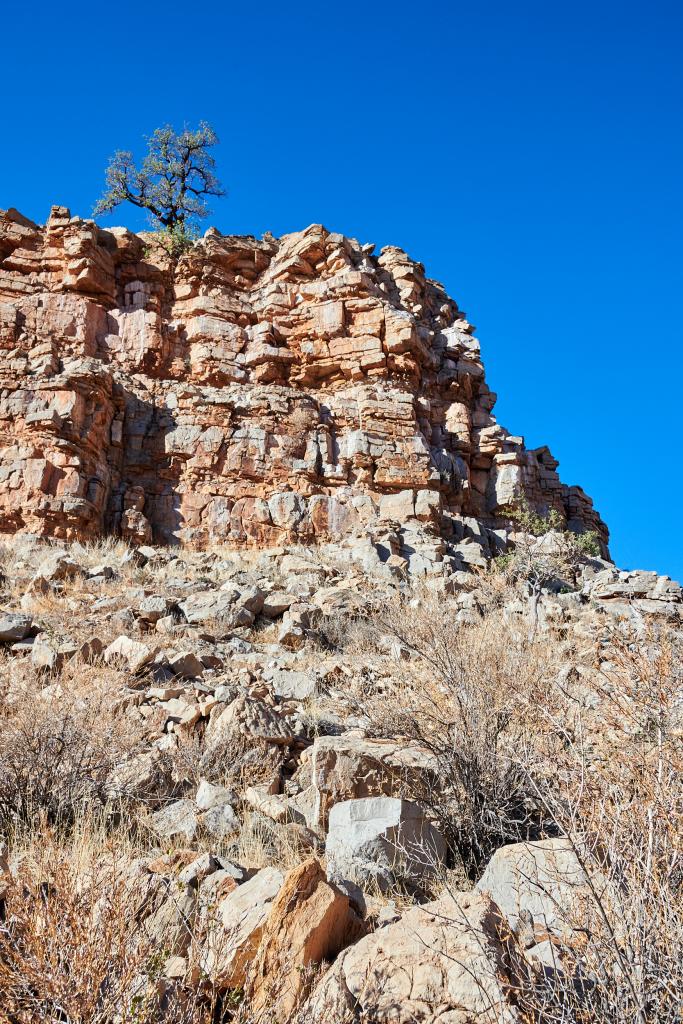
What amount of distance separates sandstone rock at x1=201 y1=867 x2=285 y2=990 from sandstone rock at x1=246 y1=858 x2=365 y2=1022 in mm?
52

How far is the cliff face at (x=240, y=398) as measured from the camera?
46.5 ft

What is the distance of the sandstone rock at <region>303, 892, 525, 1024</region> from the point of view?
6.30 feet

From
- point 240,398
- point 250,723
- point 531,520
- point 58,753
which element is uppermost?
point 240,398

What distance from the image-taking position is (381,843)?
3135 mm

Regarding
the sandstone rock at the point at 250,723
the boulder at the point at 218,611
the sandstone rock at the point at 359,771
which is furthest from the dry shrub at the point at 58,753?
the boulder at the point at 218,611

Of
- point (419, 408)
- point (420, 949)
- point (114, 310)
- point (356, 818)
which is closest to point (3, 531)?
point (114, 310)

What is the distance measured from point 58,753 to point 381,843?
2006mm

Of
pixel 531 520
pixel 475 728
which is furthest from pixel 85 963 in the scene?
pixel 531 520

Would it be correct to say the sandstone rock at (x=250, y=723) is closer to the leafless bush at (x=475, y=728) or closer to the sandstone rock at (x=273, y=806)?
the sandstone rock at (x=273, y=806)

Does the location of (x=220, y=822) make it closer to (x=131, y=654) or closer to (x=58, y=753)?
(x=58, y=753)

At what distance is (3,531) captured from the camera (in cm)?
1291

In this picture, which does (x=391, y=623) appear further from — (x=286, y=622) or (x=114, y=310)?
(x=114, y=310)

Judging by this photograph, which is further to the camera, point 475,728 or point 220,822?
point 475,728

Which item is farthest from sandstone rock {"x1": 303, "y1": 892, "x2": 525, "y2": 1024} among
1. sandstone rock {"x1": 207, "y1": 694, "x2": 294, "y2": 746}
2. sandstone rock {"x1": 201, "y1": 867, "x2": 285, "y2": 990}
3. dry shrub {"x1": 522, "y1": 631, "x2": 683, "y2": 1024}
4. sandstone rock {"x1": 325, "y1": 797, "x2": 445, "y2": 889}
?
sandstone rock {"x1": 207, "y1": 694, "x2": 294, "y2": 746}
